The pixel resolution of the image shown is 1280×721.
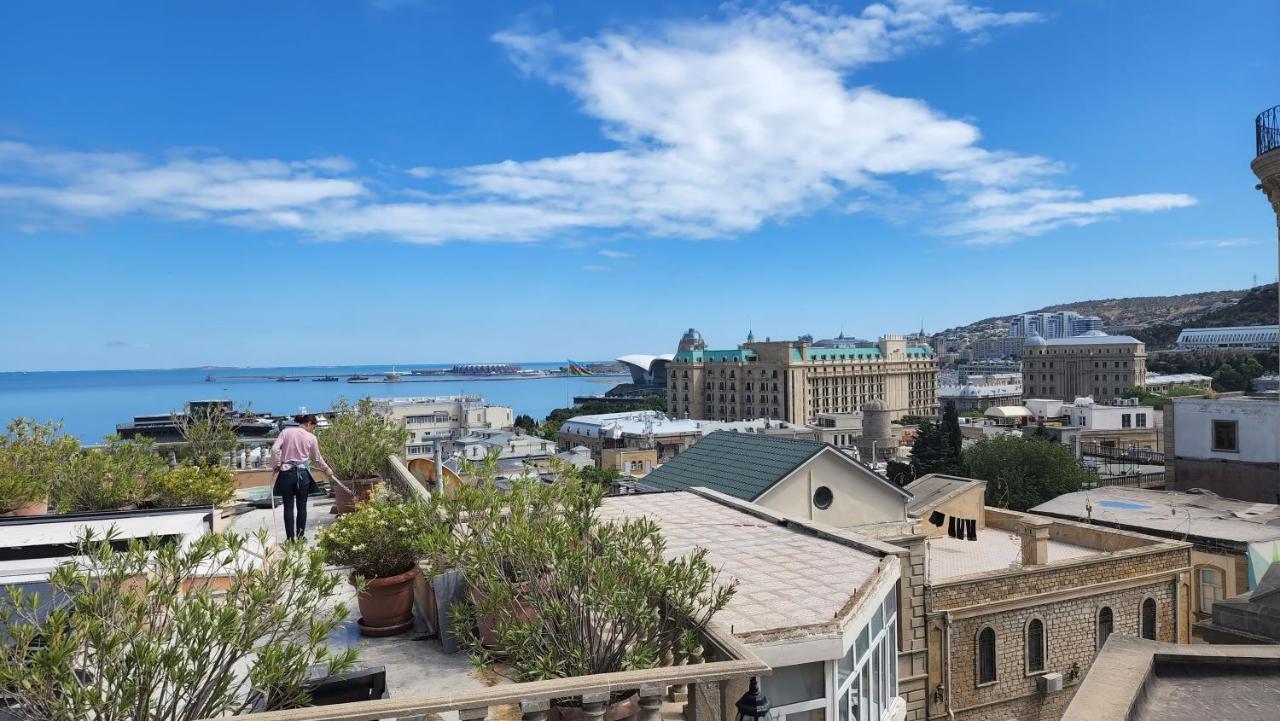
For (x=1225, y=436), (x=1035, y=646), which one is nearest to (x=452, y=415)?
(x=1225, y=436)

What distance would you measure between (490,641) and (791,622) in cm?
204

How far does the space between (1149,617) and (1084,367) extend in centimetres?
13281

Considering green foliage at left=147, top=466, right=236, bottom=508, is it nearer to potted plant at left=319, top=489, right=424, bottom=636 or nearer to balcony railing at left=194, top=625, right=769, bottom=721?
potted plant at left=319, top=489, right=424, bottom=636

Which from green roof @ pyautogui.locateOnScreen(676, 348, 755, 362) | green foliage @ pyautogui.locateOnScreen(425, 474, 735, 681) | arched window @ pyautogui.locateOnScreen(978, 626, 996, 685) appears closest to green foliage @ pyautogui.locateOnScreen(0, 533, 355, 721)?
green foliage @ pyautogui.locateOnScreen(425, 474, 735, 681)

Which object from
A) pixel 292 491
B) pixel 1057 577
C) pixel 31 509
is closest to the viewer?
pixel 31 509

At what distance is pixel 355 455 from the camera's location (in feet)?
35.6

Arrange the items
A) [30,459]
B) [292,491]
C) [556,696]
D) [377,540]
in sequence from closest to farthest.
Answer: [556,696] < [377,540] < [292,491] < [30,459]

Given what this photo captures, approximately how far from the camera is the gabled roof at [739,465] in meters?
14.9

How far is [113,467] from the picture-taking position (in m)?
9.11

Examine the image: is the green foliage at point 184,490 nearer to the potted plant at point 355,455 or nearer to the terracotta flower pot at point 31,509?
the terracotta flower pot at point 31,509

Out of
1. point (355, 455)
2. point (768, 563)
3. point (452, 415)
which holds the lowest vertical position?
point (452, 415)

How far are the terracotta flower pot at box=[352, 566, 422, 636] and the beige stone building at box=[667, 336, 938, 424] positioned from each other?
11368 cm

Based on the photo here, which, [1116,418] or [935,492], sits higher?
[935,492]

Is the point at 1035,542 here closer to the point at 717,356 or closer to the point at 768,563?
the point at 768,563
